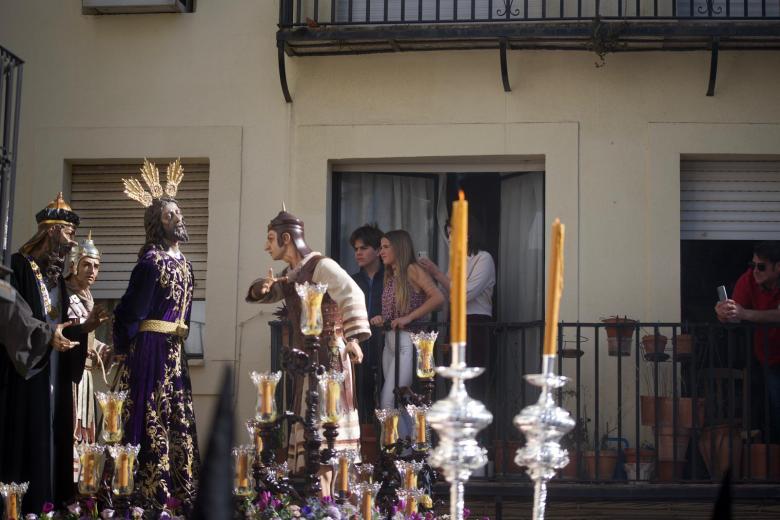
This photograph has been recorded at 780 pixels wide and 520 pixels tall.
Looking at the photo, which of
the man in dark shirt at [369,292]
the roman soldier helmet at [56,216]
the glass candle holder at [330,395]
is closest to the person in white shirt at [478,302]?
the man in dark shirt at [369,292]

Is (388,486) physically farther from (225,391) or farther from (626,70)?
(225,391)

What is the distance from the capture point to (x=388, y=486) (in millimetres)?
8062

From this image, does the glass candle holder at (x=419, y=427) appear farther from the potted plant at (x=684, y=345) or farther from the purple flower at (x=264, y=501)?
the potted plant at (x=684, y=345)

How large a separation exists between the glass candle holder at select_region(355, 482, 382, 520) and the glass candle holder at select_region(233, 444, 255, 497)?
70 centimetres

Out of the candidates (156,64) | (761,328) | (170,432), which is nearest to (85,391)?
(170,432)

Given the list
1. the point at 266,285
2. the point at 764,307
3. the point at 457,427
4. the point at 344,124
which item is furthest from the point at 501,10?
the point at 457,427

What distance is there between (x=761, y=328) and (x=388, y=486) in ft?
11.2

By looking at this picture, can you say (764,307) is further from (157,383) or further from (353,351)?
(157,383)

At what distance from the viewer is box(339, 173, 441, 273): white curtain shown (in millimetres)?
11594

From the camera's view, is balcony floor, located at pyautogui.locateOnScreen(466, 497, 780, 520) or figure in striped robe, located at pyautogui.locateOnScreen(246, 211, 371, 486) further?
balcony floor, located at pyautogui.locateOnScreen(466, 497, 780, 520)

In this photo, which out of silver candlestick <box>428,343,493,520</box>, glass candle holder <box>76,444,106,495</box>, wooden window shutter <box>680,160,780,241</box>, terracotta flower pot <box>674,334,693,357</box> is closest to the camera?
silver candlestick <box>428,343,493,520</box>

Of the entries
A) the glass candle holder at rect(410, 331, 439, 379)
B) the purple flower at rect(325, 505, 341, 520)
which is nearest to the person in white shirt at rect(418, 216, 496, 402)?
the glass candle holder at rect(410, 331, 439, 379)

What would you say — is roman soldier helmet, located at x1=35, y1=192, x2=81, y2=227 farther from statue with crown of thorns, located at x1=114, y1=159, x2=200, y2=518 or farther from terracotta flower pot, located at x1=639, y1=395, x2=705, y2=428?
terracotta flower pot, located at x1=639, y1=395, x2=705, y2=428

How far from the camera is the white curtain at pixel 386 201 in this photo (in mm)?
11594
